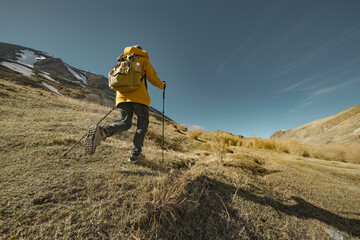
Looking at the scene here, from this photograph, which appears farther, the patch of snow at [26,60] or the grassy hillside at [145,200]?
the patch of snow at [26,60]

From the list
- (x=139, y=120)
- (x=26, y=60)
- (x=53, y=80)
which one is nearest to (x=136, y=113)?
(x=139, y=120)

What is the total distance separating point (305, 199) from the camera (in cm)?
198

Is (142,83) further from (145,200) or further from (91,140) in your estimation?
(145,200)

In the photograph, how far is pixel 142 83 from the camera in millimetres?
2430

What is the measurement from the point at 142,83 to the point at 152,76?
0.31 meters

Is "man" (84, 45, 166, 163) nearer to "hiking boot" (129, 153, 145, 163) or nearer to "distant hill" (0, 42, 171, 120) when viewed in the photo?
"hiking boot" (129, 153, 145, 163)

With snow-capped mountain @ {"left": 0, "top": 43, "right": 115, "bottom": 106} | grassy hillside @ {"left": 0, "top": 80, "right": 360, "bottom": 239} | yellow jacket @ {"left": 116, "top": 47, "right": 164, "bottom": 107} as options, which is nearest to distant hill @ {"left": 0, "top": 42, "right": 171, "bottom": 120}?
snow-capped mountain @ {"left": 0, "top": 43, "right": 115, "bottom": 106}

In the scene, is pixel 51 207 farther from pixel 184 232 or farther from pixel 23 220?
pixel 184 232

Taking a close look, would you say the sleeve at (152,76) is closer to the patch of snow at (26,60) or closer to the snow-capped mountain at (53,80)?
the snow-capped mountain at (53,80)

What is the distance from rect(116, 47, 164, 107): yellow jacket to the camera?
2.31 meters

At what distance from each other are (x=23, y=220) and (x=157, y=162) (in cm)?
165

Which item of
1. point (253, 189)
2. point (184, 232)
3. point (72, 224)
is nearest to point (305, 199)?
point (253, 189)

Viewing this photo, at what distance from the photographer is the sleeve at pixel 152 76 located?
2576 millimetres

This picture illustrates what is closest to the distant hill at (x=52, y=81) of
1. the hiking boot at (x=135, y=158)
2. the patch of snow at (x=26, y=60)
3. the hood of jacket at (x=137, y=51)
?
the patch of snow at (x=26, y=60)
